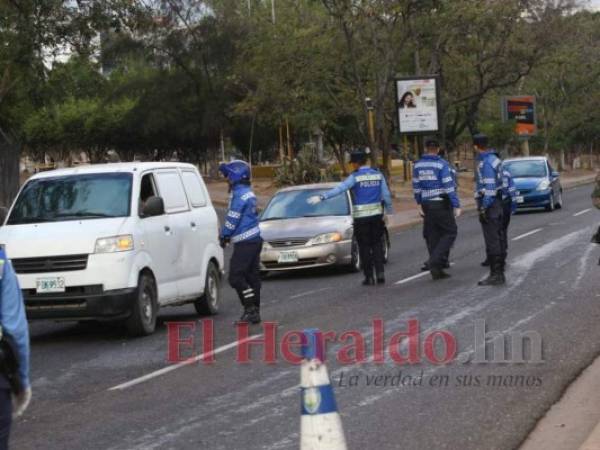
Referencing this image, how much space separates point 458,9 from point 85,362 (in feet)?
110

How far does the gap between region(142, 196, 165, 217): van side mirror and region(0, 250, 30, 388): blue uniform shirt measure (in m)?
8.35

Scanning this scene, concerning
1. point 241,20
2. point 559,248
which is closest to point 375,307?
point 559,248

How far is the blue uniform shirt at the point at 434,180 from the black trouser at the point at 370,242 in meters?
0.72

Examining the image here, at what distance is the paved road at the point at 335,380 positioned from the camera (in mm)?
8211

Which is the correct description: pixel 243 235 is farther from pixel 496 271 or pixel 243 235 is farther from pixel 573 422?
pixel 573 422

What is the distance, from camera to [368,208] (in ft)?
57.7

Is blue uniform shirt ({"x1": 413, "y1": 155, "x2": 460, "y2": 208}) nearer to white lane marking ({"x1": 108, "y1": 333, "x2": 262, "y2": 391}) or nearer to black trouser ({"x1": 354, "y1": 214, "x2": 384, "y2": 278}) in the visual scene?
black trouser ({"x1": 354, "y1": 214, "x2": 384, "y2": 278})

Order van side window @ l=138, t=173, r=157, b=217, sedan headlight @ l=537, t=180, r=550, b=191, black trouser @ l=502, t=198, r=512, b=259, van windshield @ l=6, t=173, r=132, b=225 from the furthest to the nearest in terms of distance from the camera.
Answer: sedan headlight @ l=537, t=180, r=550, b=191 → black trouser @ l=502, t=198, r=512, b=259 → van side window @ l=138, t=173, r=157, b=217 → van windshield @ l=6, t=173, r=132, b=225

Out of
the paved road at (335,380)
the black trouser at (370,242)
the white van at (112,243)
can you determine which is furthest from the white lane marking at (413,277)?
the white van at (112,243)

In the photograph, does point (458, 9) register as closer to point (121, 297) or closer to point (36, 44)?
point (36, 44)

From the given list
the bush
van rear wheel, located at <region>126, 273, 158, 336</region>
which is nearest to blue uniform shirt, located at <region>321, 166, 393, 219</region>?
van rear wheel, located at <region>126, 273, 158, 336</region>

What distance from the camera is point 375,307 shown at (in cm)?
1487

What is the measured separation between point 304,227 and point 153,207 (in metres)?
6.96

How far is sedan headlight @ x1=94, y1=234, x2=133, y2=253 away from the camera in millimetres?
13023
